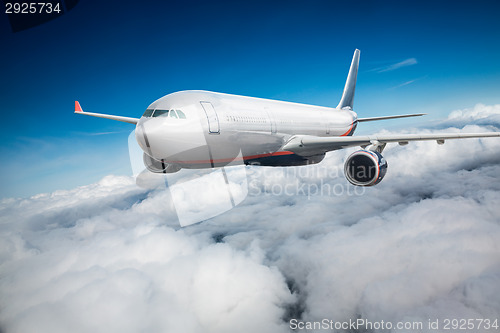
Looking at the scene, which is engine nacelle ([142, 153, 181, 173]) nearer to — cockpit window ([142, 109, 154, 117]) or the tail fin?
cockpit window ([142, 109, 154, 117])

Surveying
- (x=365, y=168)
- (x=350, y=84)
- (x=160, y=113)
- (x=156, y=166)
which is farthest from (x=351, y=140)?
(x=350, y=84)

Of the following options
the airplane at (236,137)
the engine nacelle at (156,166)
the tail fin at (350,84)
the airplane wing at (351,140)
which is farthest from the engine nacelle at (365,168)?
the tail fin at (350,84)

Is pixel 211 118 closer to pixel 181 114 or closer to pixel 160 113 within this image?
pixel 181 114

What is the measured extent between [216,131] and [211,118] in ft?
2.05

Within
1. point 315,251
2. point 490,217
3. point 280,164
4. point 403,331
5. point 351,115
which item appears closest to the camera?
point 280,164

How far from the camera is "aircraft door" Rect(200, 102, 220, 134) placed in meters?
10.8

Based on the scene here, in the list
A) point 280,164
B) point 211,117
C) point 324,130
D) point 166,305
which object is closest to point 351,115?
point 324,130

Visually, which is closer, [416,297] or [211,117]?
[211,117]

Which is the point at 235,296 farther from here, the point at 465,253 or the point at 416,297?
the point at 465,253

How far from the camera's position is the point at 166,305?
145 metres

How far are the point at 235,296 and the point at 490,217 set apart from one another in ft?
512

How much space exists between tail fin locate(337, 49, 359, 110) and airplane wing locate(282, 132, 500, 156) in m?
17.3

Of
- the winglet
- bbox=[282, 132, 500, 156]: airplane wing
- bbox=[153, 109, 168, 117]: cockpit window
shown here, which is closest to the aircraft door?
bbox=[153, 109, 168, 117]: cockpit window

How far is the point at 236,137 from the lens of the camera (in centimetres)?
1214
